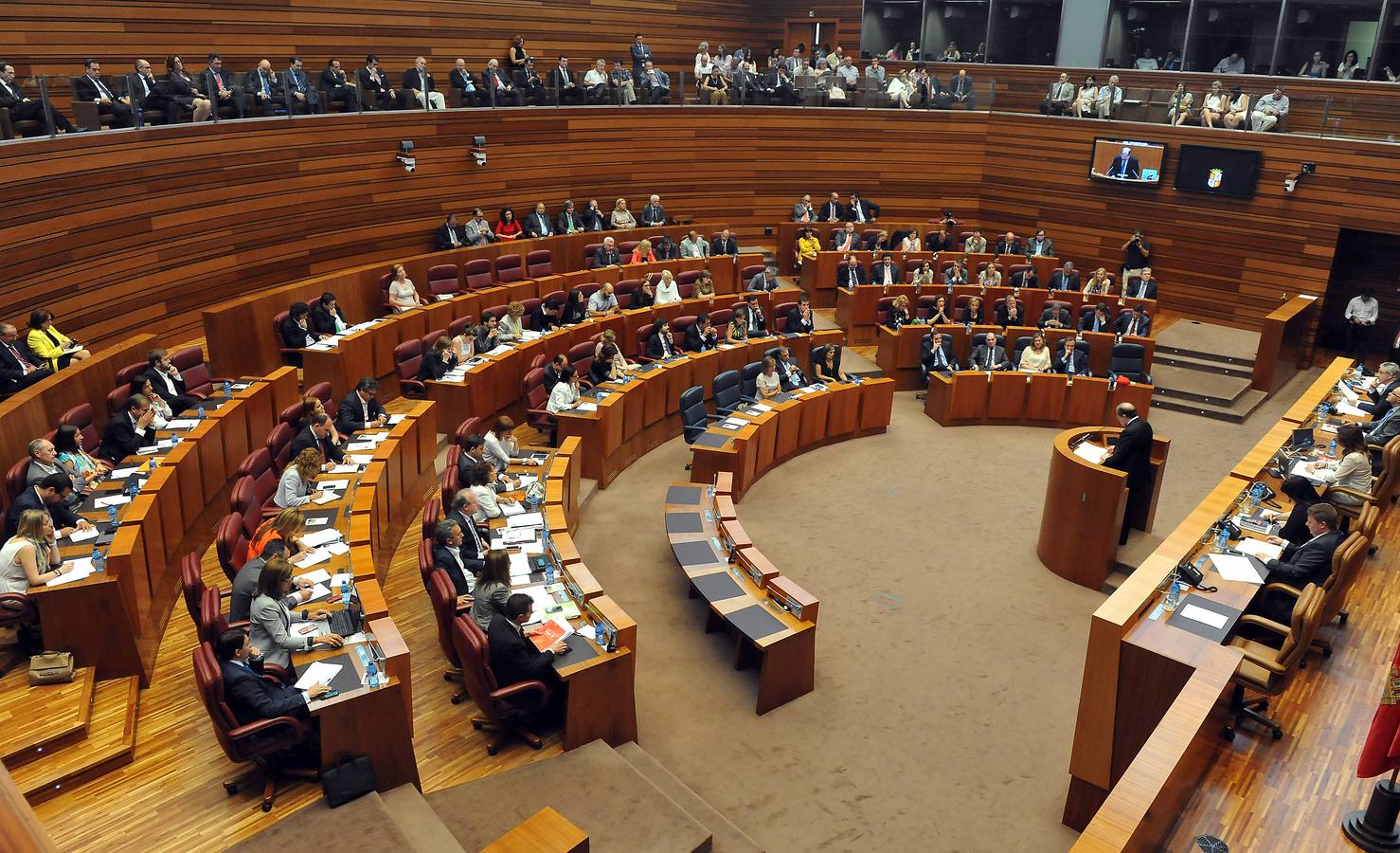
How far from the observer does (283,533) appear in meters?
5.55

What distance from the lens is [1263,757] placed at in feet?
15.0

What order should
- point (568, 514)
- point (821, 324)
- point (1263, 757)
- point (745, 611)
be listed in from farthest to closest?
point (821, 324) → point (568, 514) → point (745, 611) → point (1263, 757)

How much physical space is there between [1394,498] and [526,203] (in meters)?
10.6

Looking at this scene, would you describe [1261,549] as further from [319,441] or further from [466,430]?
[319,441]


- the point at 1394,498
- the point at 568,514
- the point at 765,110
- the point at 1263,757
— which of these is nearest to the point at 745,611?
the point at 568,514

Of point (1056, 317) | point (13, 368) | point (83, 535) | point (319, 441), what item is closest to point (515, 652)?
point (83, 535)

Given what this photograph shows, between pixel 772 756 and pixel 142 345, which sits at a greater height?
pixel 142 345

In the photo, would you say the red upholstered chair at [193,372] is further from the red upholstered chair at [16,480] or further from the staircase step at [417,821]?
the staircase step at [417,821]

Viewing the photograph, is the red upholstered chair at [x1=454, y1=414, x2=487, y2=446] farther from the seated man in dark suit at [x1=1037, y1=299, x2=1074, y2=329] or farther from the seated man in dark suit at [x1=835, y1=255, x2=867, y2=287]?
the seated man in dark suit at [x1=1037, y1=299, x2=1074, y2=329]

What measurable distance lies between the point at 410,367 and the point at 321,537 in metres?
3.57

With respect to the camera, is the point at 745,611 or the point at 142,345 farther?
the point at 142,345

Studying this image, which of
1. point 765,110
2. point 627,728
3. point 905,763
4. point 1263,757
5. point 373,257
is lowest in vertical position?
point 905,763

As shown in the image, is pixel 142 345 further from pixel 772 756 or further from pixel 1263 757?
pixel 1263 757

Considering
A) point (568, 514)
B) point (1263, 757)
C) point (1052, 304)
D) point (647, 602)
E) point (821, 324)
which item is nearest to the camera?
point (1263, 757)
